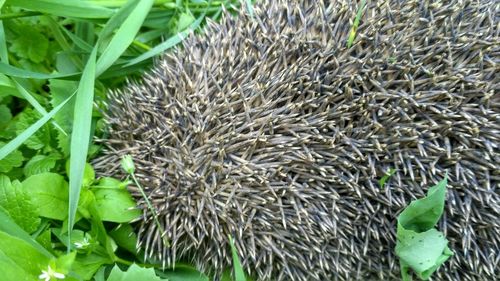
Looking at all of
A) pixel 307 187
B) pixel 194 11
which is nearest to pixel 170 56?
pixel 194 11

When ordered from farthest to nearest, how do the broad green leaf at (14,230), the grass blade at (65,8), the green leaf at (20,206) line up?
the grass blade at (65,8) < the green leaf at (20,206) < the broad green leaf at (14,230)

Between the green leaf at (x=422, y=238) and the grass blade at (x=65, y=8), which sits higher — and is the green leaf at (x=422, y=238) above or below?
below

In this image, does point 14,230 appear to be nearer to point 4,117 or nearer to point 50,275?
point 50,275

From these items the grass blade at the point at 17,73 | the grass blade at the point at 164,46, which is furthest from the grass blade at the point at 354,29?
the grass blade at the point at 17,73

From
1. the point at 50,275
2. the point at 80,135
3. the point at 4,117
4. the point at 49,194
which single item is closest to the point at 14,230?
the point at 49,194

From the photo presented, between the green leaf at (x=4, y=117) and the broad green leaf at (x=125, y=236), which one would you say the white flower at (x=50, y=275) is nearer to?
the broad green leaf at (x=125, y=236)

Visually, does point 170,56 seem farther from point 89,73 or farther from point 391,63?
point 391,63

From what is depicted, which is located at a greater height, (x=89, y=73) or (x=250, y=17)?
(x=250, y=17)
